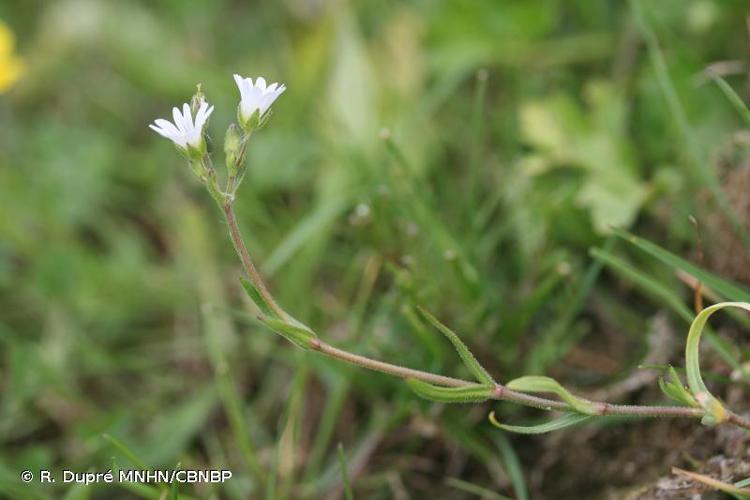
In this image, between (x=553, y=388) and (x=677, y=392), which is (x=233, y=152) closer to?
(x=553, y=388)

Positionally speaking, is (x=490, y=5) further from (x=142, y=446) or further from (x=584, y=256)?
(x=142, y=446)

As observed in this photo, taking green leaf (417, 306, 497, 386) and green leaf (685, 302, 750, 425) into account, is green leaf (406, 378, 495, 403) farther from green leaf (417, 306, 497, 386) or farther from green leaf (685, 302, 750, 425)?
green leaf (685, 302, 750, 425)

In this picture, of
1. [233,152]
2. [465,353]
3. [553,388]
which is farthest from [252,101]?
[553,388]

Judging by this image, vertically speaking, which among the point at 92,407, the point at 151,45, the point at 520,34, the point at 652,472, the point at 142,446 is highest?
the point at 151,45

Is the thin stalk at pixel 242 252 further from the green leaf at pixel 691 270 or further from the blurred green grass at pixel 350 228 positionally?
the green leaf at pixel 691 270

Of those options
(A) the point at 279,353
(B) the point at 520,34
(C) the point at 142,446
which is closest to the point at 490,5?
(B) the point at 520,34

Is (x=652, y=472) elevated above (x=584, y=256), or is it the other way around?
(x=584, y=256)

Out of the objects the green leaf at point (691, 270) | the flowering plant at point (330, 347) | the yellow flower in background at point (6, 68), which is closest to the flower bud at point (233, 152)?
the flowering plant at point (330, 347)
